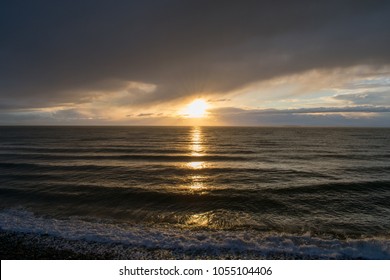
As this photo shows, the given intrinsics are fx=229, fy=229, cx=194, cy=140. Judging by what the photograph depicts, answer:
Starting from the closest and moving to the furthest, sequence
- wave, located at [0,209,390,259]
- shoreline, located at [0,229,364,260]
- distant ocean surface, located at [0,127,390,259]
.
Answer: shoreline, located at [0,229,364,260]
wave, located at [0,209,390,259]
distant ocean surface, located at [0,127,390,259]

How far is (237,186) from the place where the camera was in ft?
72.6

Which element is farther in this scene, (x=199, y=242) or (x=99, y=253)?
(x=199, y=242)

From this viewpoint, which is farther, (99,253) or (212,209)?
(212,209)

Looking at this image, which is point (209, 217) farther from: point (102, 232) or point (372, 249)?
point (372, 249)

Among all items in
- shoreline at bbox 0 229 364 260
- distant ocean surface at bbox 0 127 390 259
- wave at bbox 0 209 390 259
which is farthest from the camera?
distant ocean surface at bbox 0 127 390 259

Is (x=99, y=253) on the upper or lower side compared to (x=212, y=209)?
upper

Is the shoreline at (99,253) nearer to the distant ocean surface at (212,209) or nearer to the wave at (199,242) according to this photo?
the wave at (199,242)

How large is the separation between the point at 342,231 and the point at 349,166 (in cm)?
2302

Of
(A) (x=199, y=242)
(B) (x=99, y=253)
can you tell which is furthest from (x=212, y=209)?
(B) (x=99, y=253)

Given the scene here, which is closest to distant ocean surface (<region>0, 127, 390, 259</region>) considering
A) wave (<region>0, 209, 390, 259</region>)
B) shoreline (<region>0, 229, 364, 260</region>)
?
wave (<region>0, 209, 390, 259</region>)

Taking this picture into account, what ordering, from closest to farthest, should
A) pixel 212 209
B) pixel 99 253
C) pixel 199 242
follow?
pixel 99 253
pixel 199 242
pixel 212 209

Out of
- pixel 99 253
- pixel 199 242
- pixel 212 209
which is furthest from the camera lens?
pixel 212 209

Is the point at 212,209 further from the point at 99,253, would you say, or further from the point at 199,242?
the point at 99,253

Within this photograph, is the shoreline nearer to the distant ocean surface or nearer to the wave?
the wave
